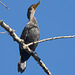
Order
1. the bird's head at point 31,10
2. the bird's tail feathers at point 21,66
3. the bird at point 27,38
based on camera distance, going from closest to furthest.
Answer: the bird's tail feathers at point 21,66, the bird at point 27,38, the bird's head at point 31,10

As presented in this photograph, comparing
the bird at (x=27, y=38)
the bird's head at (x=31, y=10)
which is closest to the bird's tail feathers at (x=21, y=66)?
the bird at (x=27, y=38)

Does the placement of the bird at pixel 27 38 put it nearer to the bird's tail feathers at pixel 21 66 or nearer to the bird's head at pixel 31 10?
the bird's tail feathers at pixel 21 66

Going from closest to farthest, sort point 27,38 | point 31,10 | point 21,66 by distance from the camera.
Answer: point 21,66, point 27,38, point 31,10

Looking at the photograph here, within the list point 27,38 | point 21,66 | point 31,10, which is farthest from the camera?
point 31,10

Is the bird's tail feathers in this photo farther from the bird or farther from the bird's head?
the bird's head

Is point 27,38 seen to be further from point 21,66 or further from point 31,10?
point 31,10

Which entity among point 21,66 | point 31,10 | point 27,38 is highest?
point 31,10

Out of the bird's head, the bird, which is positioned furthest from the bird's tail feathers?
the bird's head

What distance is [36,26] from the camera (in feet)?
17.9

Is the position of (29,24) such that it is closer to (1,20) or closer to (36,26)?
(36,26)

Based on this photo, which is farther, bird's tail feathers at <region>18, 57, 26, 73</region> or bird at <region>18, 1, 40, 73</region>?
bird at <region>18, 1, 40, 73</region>

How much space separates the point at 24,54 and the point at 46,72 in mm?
1379

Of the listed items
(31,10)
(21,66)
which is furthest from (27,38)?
(31,10)

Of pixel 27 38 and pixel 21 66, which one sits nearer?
pixel 21 66
